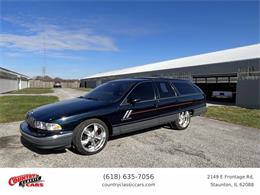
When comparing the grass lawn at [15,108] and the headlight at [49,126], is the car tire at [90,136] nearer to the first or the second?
the headlight at [49,126]

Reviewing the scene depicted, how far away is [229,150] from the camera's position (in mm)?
4434

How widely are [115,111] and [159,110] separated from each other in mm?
1412

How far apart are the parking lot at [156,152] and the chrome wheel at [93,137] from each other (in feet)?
0.64

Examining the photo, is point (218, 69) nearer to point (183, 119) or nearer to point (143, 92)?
Answer: point (183, 119)

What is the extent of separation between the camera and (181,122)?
19.8 feet

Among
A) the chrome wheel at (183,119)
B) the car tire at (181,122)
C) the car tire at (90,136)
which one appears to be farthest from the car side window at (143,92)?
the chrome wheel at (183,119)

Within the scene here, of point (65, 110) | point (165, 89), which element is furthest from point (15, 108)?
point (165, 89)

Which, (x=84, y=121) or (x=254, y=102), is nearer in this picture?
(x=84, y=121)

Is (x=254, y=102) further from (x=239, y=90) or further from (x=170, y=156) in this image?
(x=170, y=156)

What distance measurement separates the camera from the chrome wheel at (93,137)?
4.02 meters
